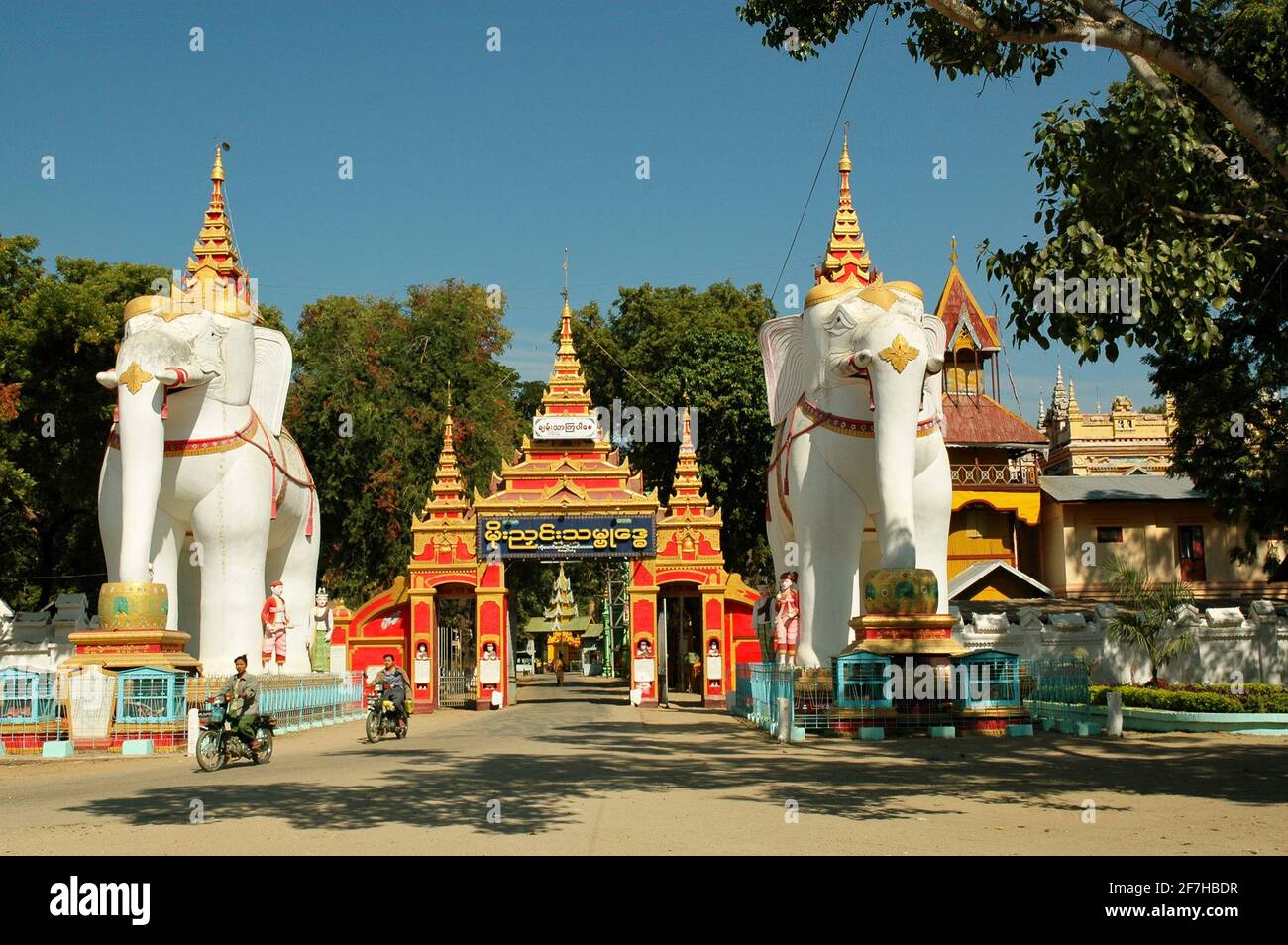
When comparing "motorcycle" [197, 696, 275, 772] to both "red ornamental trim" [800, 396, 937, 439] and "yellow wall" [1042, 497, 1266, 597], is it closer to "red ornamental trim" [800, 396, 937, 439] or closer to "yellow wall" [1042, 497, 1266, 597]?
"red ornamental trim" [800, 396, 937, 439]

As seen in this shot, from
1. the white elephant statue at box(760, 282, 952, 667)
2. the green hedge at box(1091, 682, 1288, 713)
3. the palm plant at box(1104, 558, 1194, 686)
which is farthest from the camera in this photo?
the palm plant at box(1104, 558, 1194, 686)

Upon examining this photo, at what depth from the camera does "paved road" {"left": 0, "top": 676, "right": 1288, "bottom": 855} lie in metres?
8.87

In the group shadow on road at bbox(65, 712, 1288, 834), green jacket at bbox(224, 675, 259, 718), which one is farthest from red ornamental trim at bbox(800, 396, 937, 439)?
green jacket at bbox(224, 675, 259, 718)

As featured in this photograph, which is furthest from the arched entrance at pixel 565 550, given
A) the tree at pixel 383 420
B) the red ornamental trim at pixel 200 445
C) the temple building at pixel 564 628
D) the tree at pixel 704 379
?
the temple building at pixel 564 628

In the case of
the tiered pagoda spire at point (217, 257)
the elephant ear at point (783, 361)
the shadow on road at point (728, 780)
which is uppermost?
the tiered pagoda spire at point (217, 257)

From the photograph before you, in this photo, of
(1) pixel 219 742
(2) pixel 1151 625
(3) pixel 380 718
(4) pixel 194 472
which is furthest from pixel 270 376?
(2) pixel 1151 625

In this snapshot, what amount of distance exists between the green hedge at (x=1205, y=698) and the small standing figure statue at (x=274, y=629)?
1393cm

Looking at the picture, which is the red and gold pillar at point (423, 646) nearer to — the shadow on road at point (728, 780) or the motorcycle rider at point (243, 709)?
the shadow on road at point (728, 780)

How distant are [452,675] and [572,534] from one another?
781 cm

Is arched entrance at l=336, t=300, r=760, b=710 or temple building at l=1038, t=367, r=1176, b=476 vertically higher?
temple building at l=1038, t=367, r=1176, b=476

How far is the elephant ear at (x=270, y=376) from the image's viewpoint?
23.2 meters

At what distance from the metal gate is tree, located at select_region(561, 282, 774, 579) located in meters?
7.26

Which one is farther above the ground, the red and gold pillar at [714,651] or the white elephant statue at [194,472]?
the white elephant statue at [194,472]

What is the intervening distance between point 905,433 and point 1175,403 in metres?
11.6
